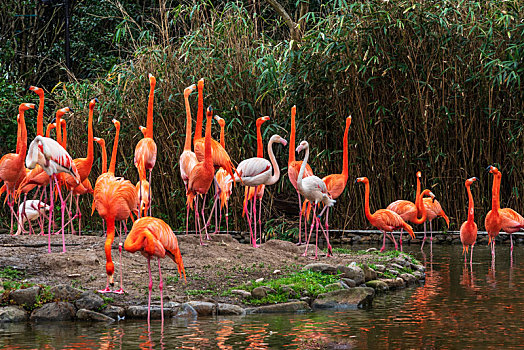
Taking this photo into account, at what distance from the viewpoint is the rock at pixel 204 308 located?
608 cm

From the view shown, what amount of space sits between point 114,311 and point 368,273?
2.77 meters

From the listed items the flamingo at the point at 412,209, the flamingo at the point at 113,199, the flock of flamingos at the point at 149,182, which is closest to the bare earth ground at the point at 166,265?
the flock of flamingos at the point at 149,182

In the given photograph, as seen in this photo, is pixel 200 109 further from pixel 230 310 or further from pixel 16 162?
pixel 230 310

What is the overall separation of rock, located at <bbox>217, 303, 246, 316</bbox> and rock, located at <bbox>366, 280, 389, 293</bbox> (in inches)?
67.4

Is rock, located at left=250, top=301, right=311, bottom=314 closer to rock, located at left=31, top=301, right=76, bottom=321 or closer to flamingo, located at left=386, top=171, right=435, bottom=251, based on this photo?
rock, located at left=31, top=301, right=76, bottom=321

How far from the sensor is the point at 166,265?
24.5ft

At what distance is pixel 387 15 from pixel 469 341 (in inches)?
287

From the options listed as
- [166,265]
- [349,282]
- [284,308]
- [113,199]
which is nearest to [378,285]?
[349,282]

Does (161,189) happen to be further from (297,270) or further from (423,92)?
(297,270)

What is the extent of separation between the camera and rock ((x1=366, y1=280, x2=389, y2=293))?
23.9 ft

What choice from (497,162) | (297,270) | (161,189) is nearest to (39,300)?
(297,270)

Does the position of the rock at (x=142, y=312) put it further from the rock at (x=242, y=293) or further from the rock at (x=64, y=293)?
the rock at (x=242, y=293)

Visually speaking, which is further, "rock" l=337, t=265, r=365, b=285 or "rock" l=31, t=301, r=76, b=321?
"rock" l=337, t=265, r=365, b=285

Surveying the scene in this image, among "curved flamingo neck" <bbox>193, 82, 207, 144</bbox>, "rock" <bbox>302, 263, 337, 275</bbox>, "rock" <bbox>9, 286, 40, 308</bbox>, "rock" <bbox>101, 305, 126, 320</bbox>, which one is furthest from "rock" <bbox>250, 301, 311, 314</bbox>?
"curved flamingo neck" <bbox>193, 82, 207, 144</bbox>
